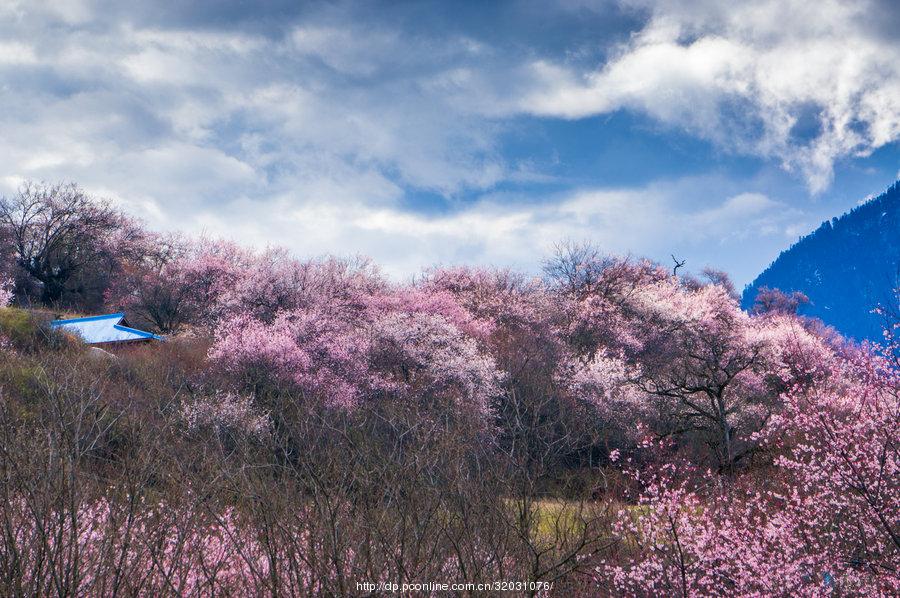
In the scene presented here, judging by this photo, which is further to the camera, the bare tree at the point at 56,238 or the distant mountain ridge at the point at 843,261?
the distant mountain ridge at the point at 843,261

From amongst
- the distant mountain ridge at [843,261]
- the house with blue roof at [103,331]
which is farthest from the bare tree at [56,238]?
the distant mountain ridge at [843,261]

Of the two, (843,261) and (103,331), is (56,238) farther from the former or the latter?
(843,261)

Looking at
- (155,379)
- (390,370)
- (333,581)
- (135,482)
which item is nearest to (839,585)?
(333,581)

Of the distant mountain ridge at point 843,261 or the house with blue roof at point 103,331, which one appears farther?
the distant mountain ridge at point 843,261

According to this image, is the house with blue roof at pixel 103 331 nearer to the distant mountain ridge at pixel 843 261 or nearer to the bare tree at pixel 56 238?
the bare tree at pixel 56 238

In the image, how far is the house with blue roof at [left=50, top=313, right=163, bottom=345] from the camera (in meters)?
34.5

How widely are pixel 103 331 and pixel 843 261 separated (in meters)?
151

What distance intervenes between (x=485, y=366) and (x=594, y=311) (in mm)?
13700

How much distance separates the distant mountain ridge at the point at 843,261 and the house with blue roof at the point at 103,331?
118m

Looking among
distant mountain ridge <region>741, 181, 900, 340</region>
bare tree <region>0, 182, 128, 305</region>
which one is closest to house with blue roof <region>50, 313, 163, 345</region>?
bare tree <region>0, 182, 128, 305</region>

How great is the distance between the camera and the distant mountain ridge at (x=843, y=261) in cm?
12988

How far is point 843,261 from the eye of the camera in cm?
14075

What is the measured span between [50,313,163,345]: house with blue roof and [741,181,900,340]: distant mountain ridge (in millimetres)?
118390

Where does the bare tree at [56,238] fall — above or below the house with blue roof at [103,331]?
above
